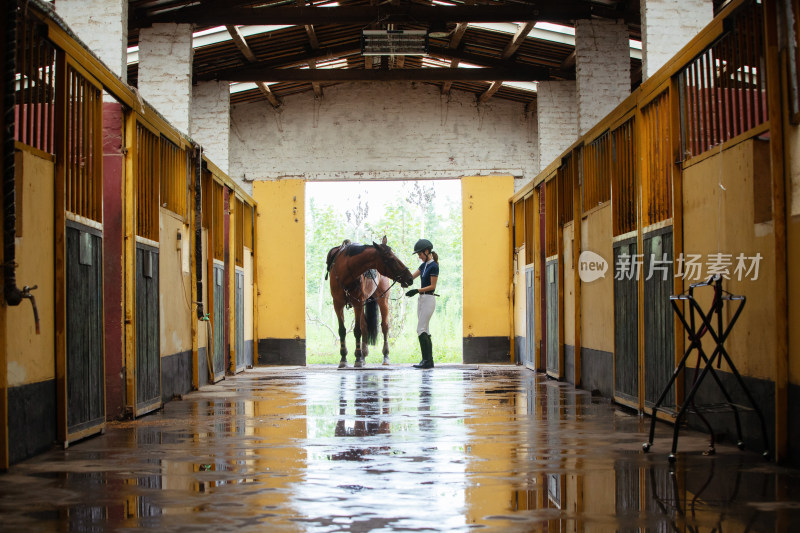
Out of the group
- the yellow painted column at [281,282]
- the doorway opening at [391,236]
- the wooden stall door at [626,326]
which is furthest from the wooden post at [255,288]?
the wooden stall door at [626,326]

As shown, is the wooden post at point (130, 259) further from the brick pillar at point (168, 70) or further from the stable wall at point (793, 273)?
the brick pillar at point (168, 70)

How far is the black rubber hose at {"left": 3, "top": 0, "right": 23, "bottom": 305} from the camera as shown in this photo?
407cm

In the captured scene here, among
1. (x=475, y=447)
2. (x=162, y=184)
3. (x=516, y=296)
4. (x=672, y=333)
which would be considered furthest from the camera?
(x=516, y=296)

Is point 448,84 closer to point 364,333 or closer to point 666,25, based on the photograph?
point 364,333

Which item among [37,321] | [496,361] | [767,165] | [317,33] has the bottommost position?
[496,361]

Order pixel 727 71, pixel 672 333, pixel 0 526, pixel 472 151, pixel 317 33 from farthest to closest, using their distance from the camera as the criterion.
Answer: pixel 472 151 < pixel 317 33 < pixel 672 333 < pixel 727 71 < pixel 0 526

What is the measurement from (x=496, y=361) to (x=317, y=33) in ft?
19.6

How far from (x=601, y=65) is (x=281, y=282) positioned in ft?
21.1

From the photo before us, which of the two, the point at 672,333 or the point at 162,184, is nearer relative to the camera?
the point at 672,333

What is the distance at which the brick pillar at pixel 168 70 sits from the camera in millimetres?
11258

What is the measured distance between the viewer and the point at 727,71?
16.4ft

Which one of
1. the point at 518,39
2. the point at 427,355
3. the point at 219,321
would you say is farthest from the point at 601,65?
the point at 219,321

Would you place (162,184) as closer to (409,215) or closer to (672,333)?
(672,333)

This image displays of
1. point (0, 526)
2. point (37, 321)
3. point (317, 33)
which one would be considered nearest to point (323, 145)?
point (317, 33)
